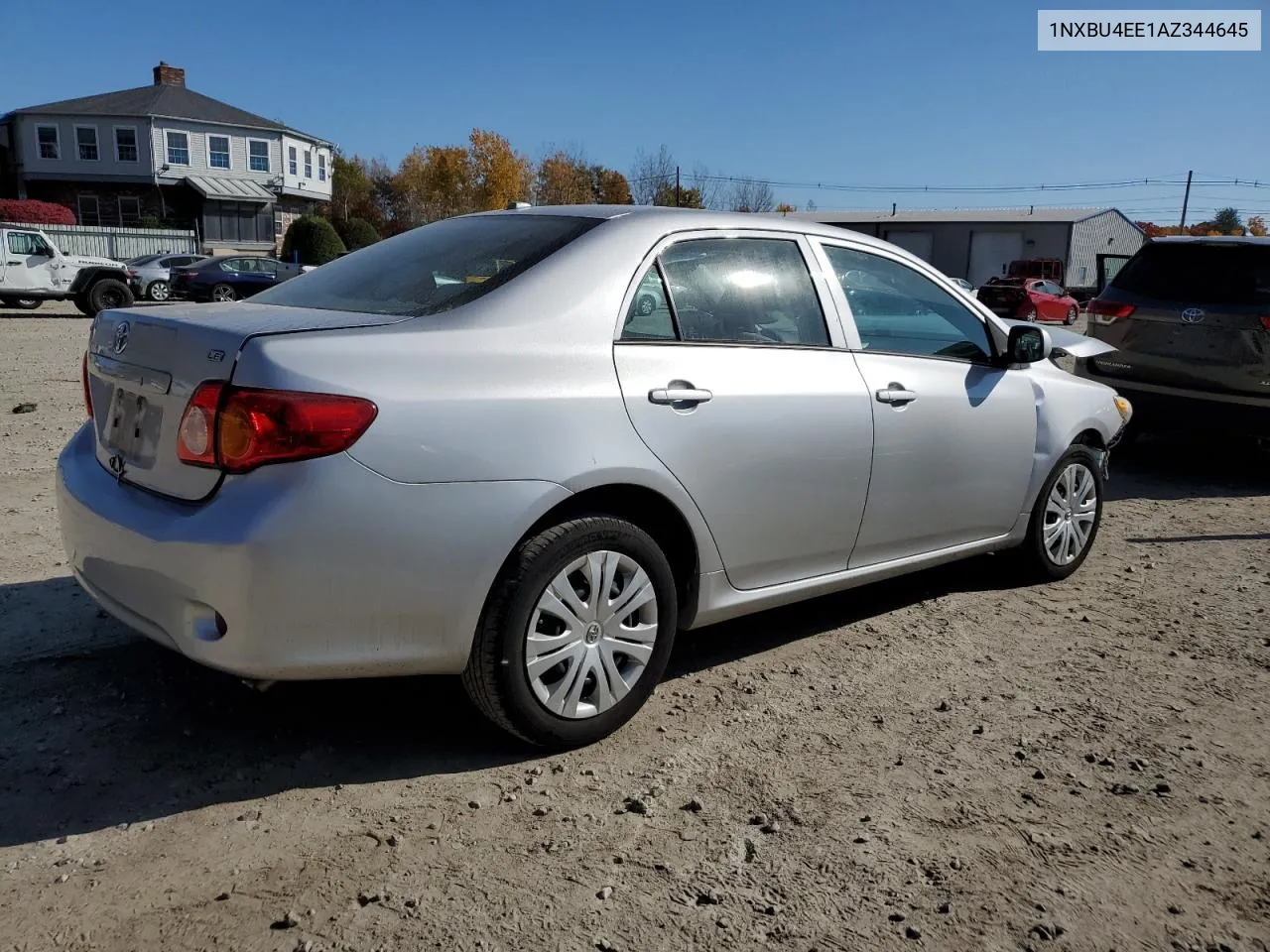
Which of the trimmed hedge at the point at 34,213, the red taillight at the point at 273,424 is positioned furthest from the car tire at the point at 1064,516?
the trimmed hedge at the point at 34,213

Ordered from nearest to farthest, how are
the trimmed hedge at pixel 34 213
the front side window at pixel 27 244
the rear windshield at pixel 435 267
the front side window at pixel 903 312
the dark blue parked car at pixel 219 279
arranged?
1. the rear windshield at pixel 435 267
2. the front side window at pixel 903 312
3. the front side window at pixel 27 244
4. the dark blue parked car at pixel 219 279
5. the trimmed hedge at pixel 34 213

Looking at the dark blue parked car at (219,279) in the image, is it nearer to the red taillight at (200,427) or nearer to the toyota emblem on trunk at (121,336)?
the toyota emblem on trunk at (121,336)

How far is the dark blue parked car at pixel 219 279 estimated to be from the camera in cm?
2648

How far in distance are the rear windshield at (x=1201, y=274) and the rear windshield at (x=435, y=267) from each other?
603 cm

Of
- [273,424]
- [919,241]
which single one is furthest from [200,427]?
[919,241]

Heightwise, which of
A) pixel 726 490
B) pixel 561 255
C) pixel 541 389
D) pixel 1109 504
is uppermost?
pixel 561 255

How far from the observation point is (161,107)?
5406cm

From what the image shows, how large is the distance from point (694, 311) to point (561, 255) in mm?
515

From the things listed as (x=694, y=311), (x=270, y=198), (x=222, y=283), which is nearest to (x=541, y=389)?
(x=694, y=311)

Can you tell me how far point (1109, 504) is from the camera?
7.40 m

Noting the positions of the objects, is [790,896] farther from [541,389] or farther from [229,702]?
[229,702]

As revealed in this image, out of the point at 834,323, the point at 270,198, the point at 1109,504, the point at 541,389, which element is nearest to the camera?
the point at 541,389

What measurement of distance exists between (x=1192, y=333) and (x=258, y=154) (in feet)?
185

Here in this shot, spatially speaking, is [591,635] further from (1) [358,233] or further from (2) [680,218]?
(1) [358,233]
